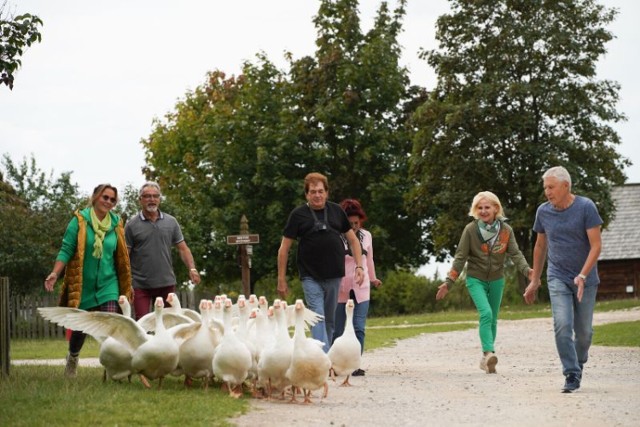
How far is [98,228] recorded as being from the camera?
42.1 feet

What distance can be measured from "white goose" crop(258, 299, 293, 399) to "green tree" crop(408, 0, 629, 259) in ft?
110

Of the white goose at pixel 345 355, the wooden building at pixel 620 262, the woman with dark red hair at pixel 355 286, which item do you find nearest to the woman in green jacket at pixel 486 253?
the woman with dark red hair at pixel 355 286

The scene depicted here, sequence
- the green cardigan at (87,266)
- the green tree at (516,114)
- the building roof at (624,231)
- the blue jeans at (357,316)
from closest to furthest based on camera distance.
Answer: the green cardigan at (87,266)
the blue jeans at (357,316)
the green tree at (516,114)
the building roof at (624,231)

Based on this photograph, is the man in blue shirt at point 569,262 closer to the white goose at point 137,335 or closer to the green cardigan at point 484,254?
the green cardigan at point 484,254

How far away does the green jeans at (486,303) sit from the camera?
1385cm

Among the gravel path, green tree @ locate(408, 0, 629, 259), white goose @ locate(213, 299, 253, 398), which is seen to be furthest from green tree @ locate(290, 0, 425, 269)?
white goose @ locate(213, 299, 253, 398)

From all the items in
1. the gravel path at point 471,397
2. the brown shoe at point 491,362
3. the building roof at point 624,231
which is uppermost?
the building roof at point 624,231

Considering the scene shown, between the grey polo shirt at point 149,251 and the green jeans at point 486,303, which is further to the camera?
the green jeans at point 486,303

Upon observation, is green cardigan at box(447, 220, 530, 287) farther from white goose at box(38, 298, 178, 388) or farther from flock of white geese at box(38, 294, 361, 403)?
white goose at box(38, 298, 178, 388)

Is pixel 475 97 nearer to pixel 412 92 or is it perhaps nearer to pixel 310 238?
pixel 412 92

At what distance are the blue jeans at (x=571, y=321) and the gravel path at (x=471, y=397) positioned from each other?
326 mm

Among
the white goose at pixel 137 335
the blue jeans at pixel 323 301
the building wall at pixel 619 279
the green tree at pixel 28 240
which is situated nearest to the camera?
the white goose at pixel 137 335

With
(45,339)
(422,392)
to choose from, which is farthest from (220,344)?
(45,339)

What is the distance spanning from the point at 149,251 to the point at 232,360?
2.82 metres
